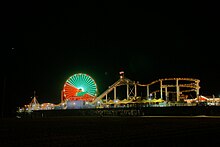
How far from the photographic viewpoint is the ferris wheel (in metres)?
77.9

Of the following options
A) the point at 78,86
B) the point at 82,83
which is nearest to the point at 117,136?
the point at 82,83

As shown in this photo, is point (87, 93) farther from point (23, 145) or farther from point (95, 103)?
point (23, 145)

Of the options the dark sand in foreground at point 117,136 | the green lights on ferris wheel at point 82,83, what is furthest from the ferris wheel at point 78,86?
the dark sand in foreground at point 117,136

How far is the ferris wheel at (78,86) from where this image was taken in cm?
7794

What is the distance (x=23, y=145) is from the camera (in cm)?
1104

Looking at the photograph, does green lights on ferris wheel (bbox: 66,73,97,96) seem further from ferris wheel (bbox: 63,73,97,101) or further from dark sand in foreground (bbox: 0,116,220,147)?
dark sand in foreground (bbox: 0,116,220,147)

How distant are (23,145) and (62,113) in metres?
58.5

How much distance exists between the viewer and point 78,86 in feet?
257

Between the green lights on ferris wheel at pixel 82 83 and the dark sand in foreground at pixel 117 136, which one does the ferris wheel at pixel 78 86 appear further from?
the dark sand in foreground at pixel 117 136

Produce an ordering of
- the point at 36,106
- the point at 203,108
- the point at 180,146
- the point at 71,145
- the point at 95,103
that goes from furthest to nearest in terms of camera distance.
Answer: the point at 36,106 → the point at 95,103 → the point at 203,108 → the point at 71,145 → the point at 180,146

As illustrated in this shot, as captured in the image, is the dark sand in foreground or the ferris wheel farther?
the ferris wheel

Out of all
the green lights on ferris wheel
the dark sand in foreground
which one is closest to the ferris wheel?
the green lights on ferris wheel

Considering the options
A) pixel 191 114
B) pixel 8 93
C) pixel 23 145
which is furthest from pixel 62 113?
pixel 23 145

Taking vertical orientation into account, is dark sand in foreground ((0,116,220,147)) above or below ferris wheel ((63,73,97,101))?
below
